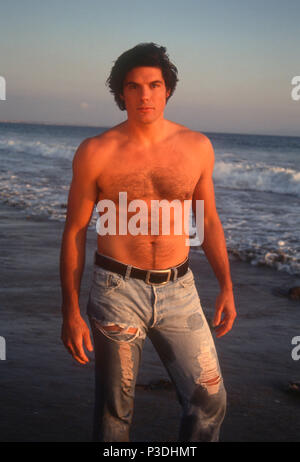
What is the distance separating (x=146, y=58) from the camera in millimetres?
3102

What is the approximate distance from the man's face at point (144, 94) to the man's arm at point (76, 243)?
12.2 inches

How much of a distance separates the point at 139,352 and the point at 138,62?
1541 millimetres

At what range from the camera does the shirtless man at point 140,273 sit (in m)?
2.85

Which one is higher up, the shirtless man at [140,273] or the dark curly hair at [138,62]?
the dark curly hair at [138,62]

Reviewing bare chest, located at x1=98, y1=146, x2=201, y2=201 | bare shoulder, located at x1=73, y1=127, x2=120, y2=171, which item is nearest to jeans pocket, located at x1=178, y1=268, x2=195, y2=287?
bare chest, located at x1=98, y1=146, x2=201, y2=201

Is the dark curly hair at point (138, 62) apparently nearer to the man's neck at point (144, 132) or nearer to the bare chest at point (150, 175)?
the man's neck at point (144, 132)

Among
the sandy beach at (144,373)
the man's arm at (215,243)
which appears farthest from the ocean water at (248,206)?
the man's arm at (215,243)

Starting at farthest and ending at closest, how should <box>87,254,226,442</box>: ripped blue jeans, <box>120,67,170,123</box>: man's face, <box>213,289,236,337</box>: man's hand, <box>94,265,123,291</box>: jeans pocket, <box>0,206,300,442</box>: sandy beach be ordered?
1. <box>0,206,300,442</box>: sandy beach
2. <box>213,289,236,337</box>: man's hand
3. <box>120,67,170,123</box>: man's face
4. <box>94,265,123,291</box>: jeans pocket
5. <box>87,254,226,442</box>: ripped blue jeans

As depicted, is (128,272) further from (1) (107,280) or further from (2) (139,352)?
(2) (139,352)

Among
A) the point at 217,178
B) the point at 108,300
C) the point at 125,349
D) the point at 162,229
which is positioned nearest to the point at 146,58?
the point at 162,229

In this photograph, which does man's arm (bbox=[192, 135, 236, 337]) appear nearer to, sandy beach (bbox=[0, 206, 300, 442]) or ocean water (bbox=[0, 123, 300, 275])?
sandy beach (bbox=[0, 206, 300, 442])

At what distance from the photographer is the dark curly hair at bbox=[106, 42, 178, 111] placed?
311cm

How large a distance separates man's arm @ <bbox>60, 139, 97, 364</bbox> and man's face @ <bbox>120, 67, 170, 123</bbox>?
1.02 ft
